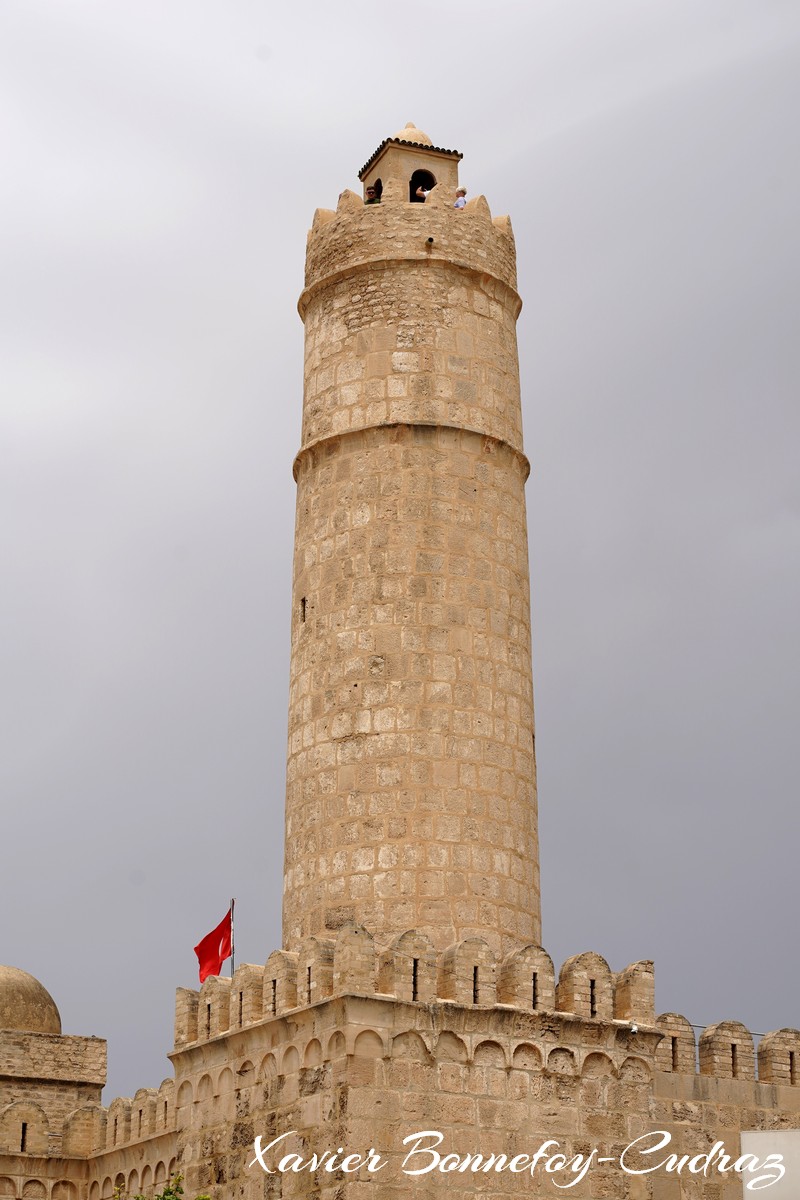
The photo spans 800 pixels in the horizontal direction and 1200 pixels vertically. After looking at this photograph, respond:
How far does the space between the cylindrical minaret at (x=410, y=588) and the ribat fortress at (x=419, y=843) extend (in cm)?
2

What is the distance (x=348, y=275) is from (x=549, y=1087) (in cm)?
758

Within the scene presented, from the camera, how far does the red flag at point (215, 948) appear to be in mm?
16766

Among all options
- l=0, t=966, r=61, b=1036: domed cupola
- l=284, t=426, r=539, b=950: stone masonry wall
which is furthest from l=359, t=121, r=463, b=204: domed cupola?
l=0, t=966, r=61, b=1036: domed cupola

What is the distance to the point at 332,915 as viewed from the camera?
14562mm

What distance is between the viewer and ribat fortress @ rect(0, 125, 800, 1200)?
13445 millimetres

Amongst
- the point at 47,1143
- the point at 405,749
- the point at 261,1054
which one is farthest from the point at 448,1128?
the point at 47,1143

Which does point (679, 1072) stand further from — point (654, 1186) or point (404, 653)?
point (404, 653)

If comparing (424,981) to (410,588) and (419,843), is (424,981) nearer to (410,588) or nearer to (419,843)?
(419,843)

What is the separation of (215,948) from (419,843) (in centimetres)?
337

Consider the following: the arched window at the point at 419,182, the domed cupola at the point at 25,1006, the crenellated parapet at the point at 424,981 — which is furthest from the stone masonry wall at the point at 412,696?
the domed cupola at the point at 25,1006

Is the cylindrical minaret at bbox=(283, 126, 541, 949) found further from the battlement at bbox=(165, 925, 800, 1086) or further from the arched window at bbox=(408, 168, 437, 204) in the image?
the battlement at bbox=(165, 925, 800, 1086)

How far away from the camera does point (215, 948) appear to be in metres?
16.9

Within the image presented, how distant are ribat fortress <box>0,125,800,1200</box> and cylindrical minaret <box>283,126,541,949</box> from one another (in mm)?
24

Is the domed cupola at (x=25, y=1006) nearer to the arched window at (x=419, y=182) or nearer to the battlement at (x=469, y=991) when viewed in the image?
the battlement at (x=469, y=991)
